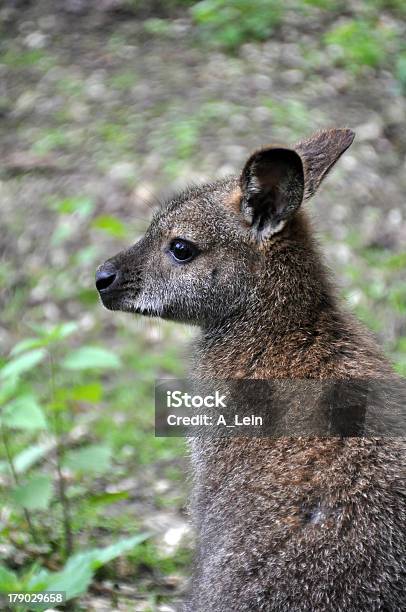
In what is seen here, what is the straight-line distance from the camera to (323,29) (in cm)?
992

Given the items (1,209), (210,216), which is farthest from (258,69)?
(210,216)

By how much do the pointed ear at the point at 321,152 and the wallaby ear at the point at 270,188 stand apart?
21 centimetres

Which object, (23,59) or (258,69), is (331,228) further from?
(23,59)

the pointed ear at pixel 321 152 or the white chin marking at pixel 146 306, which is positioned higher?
the pointed ear at pixel 321 152

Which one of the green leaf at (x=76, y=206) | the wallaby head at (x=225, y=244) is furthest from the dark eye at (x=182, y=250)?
the green leaf at (x=76, y=206)

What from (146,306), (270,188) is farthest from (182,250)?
(270,188)

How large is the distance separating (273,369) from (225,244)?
2.06 ft

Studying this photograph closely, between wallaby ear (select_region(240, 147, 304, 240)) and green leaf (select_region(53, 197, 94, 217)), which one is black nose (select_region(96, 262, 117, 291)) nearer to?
wallaby ear (select_region(240, 147, 304, 240))

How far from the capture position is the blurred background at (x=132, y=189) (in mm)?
5043

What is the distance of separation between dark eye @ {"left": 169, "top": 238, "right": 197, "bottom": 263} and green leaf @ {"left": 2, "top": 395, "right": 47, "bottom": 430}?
2.89 ft

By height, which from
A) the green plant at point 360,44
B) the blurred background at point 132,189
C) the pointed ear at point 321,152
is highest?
the pointed ear at point 321,152

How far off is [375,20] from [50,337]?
681cm
